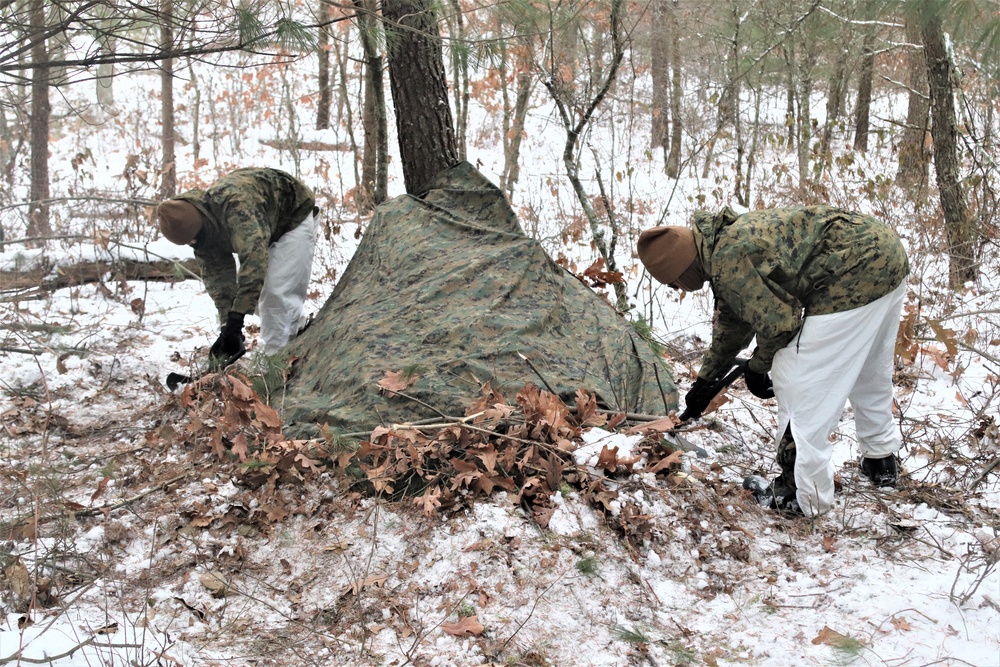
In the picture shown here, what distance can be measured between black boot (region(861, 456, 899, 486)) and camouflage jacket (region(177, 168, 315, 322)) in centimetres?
344

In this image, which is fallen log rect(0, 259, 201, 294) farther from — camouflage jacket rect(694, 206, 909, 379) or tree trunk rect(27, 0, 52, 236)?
camouflage jacket rect(694, 206, 909, 379)

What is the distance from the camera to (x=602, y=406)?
12.2ft

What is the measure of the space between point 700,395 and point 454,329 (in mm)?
1236

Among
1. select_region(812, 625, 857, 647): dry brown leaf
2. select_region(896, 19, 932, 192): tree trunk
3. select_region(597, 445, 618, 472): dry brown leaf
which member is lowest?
select_region(812, 625, 857, 647): dry brown leaf

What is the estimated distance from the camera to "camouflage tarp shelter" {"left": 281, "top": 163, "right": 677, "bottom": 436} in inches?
144

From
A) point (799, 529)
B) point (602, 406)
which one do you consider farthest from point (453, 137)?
point (799, 529)

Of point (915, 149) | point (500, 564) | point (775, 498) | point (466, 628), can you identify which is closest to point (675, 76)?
point (915, 149)

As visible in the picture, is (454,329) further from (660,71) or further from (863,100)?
(863,100)

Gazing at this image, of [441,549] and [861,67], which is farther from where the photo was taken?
[861,67]

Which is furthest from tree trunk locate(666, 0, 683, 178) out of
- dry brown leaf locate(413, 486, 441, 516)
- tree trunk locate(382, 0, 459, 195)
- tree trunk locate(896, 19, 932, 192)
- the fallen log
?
dry brown leaf locate(413, 486, 441, 516)

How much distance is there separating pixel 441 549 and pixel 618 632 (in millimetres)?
726

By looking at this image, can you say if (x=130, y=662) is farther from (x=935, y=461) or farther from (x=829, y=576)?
(x=935, y=461)

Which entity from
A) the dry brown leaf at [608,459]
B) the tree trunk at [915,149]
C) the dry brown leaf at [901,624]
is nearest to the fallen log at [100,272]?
the dry brown leaf at [608,459]

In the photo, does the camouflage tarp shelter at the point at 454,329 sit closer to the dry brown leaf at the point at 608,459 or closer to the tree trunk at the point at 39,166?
the dry brown leaf at the point at 608,459
